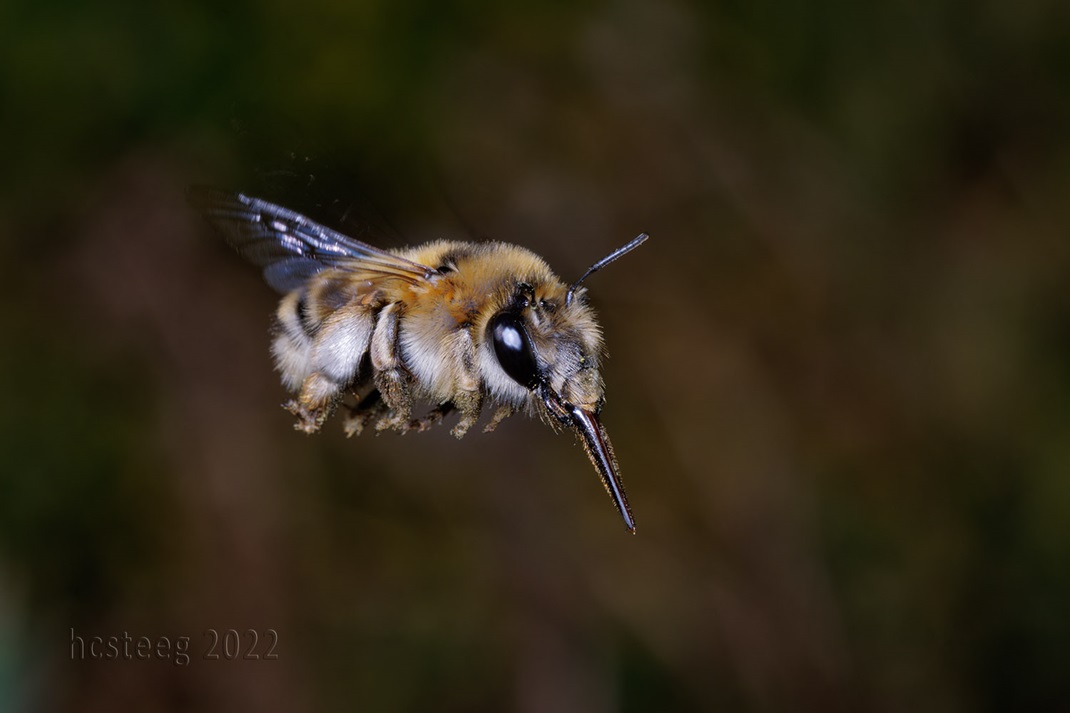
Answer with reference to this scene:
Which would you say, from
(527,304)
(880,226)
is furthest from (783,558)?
(527,304)

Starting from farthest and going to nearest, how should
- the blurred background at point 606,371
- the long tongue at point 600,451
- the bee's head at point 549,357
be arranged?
the blurred background at point 606,371, the bee's head at point 549,357, the long tongue at point 600,451

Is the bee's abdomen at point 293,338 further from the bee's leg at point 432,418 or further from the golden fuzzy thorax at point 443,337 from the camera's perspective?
the bee's leg at point 432,418

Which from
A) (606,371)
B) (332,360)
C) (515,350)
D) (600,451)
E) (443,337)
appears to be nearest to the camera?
(600,451)

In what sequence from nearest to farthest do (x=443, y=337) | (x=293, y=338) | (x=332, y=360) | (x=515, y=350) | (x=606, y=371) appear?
(x=515, y=350), (x=443, y=337), (x=332, y=360), (x=293, y=338), (x=606, y=371)

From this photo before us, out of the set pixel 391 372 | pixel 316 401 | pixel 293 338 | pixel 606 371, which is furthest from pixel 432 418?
pixel 606 371

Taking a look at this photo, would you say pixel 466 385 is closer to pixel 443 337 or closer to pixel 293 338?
pixel 443 337

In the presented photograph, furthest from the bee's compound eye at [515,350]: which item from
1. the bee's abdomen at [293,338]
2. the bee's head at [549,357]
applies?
the bee's abdomen at [293,338]

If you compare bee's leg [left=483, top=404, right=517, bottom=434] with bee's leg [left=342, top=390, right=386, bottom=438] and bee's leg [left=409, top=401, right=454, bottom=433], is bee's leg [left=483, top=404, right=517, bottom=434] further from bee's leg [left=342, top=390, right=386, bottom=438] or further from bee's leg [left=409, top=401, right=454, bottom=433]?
bee's leg [left=342, top=390, right=386, bottom=438]

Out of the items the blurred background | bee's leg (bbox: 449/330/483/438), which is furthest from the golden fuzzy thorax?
the blurred background
